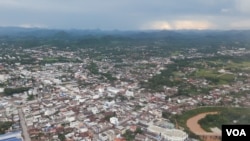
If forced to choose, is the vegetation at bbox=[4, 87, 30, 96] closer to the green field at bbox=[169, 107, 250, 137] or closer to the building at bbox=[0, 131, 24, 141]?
the building at bbox=[0, 131, 24, 141]

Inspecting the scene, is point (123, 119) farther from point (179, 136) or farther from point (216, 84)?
point (216, 84)

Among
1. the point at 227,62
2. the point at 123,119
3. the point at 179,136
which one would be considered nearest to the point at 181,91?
the point at 123,119

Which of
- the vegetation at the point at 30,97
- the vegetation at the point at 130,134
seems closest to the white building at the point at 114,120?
the vegetation at the point at 130,134

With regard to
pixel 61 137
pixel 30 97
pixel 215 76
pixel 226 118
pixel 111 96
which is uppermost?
pixel 30 97

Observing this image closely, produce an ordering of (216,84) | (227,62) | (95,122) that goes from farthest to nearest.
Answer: (227,62), (216,84), (95,122)

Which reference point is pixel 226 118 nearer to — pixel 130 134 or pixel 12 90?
pixel 130 134

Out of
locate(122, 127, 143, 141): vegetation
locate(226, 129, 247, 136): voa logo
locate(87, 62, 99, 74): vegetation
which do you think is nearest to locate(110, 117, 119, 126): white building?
Answer: locate(122, 127, 143, 141): vegetation

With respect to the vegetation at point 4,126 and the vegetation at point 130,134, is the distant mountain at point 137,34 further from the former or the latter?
the vegetation at point 130,134

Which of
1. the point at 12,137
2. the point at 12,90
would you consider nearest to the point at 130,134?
the point at 12,137

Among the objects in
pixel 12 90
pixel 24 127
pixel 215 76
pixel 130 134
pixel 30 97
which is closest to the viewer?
pixel 130 134
